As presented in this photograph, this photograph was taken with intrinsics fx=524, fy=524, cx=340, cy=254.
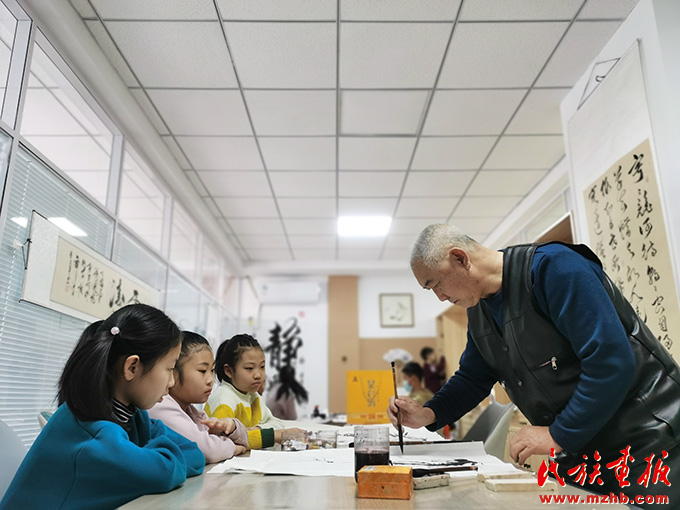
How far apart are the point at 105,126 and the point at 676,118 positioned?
319cm

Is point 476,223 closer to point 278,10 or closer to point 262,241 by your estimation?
point 262,241

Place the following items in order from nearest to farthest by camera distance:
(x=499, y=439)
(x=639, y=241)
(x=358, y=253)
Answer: (x=499, y=439) → (x=639, y=241) → (x=358, y=253)

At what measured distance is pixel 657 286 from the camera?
2373 millimetres

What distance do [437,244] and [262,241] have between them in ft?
16.5

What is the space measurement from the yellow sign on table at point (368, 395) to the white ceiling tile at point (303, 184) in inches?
67.9

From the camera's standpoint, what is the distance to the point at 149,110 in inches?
139

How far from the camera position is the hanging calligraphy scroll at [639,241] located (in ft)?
7.60

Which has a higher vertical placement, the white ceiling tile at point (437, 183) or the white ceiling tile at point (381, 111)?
the white ceiling tile at point (381, 111)

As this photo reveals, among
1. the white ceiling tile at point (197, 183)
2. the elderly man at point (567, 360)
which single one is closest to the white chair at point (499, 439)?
the elderly man at point (567, 360)


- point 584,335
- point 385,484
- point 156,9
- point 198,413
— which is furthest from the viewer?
point 156,9

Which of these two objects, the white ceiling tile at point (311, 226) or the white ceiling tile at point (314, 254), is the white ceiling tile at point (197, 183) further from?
the white ceiling tile at point (314, 254)

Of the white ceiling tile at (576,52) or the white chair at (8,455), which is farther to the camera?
the white ceiling tile at (576,52)

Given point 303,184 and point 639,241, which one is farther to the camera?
point 303,184

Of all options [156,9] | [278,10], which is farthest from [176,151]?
[278,10]
